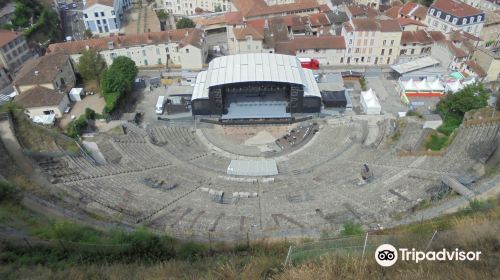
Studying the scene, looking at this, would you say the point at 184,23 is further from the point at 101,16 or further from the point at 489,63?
the point at 489,63

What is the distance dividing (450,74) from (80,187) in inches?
1780

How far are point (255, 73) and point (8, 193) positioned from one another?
85.3 feet

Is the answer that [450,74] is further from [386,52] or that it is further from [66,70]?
[66,70]

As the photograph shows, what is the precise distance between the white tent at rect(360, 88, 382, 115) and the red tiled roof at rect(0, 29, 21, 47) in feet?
155

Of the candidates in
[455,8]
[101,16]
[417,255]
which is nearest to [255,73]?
[417,255]

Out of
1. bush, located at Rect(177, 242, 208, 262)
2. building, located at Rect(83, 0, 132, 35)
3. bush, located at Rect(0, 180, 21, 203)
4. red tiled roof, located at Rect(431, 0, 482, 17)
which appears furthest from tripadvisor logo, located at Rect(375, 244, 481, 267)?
building, located at Rect(83, 0, 132, 35)

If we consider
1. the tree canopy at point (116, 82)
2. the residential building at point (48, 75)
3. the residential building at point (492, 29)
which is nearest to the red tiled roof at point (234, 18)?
the tree canopy at point (116, 82)

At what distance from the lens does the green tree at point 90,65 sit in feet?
140

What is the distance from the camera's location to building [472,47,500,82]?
42.7m

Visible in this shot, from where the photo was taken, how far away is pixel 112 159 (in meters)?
31.3

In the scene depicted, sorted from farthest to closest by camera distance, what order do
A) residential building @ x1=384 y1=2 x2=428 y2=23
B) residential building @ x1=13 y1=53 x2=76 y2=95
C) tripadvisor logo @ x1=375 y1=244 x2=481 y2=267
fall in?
residential building @ x1=384 y1=2 x2=428 y2=23 < residential building @ x1=13 y1=53 x2=76 y2=95 < tripadvisor logo @ x1=375 y1=244 x2=481 y2=267

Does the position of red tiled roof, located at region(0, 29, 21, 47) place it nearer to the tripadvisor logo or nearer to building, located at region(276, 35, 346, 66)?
building, located at region(276, 35, 346, 66)

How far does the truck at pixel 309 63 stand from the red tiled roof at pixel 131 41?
14873 millimetres

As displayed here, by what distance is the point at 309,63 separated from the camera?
157 feet
